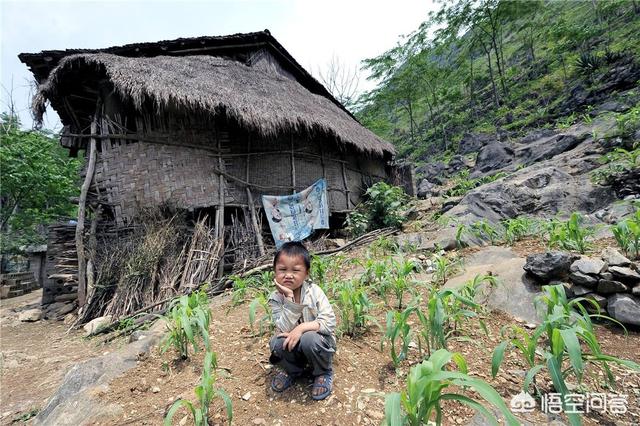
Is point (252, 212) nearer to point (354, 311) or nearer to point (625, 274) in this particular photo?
point (354, 311)

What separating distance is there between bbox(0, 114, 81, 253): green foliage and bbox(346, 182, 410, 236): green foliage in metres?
10.2

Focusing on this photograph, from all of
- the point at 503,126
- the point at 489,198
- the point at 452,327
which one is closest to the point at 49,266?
the point at 452,327

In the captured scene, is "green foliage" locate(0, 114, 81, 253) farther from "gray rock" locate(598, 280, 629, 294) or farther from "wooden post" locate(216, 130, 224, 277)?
"gray rock" locate(598, 280, 629, 294)

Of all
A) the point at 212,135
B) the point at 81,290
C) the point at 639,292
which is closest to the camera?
the point at 639,292

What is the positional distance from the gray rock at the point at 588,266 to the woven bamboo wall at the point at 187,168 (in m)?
5.49

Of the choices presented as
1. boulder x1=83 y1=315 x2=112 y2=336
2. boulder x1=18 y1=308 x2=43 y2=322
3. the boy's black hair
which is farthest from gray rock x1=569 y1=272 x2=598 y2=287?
boulder x1=18 y1=308 x2=43 y2=322

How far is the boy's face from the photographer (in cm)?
167

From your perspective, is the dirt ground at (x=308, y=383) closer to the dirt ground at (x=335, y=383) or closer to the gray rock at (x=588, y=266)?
the dirt ground at (x=335, y=383)

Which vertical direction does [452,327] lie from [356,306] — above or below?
below

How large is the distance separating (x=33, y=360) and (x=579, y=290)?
6.03 metres

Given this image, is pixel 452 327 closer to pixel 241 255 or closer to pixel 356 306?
pixel 356 306

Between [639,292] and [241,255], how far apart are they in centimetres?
550

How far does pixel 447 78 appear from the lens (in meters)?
21.5

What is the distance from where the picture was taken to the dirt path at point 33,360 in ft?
8.87
